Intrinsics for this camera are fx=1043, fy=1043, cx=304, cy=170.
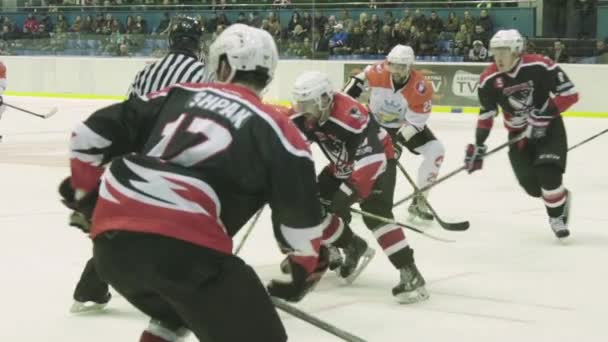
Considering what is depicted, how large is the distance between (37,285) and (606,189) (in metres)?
4.75

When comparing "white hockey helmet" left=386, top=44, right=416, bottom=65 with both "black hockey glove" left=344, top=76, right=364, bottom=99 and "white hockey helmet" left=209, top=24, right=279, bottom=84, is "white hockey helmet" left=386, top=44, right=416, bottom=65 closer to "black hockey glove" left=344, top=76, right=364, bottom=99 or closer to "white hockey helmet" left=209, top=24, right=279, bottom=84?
"black hockey glove" left=344, top=76, right=364, bottom=99

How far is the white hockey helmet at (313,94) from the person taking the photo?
4145 millimetres

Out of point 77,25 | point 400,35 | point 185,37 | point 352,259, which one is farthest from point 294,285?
point 77,25

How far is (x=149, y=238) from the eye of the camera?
2131mm

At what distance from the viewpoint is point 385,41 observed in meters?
14.4

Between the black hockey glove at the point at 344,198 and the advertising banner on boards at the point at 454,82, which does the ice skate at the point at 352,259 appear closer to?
the black hockey glove at the point at 344,198

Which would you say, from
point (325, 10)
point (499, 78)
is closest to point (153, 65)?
point (499, 78)

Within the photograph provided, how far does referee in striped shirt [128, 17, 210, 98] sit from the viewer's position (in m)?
3.97

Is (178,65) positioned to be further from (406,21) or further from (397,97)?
(406,21)

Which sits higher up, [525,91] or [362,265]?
[525,91]

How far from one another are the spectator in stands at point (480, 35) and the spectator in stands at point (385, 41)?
1197 mm

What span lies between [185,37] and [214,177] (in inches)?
79.2

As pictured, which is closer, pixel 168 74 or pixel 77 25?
pixel 168 74

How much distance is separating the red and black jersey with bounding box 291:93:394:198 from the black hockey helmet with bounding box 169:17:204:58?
1.84 ft
